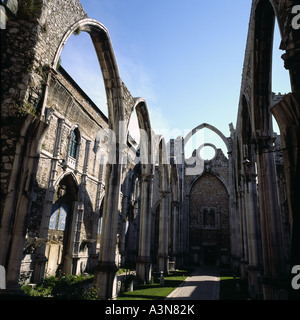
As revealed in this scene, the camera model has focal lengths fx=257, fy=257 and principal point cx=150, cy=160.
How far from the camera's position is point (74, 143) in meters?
15.8

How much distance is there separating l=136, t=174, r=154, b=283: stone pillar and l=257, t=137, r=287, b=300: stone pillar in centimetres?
650

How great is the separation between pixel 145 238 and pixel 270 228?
6984 mm

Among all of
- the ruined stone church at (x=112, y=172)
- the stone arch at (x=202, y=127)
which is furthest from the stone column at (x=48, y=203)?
the stone arch at (x=202, y=127)

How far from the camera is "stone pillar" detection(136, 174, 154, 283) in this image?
42.5 feet

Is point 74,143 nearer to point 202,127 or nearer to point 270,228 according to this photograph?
point 270,228

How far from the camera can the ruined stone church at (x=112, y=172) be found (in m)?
4.79

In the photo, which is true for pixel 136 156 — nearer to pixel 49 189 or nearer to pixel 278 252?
pixel 49 189

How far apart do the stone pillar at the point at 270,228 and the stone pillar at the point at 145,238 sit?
21.3 feet

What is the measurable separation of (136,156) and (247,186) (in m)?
14.3

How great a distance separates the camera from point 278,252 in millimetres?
7555

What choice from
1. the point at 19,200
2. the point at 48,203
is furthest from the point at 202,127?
the point at 19,200

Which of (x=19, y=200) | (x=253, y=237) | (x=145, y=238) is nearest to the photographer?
(x=19, y=200)
